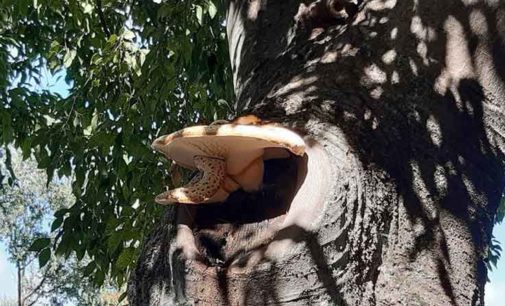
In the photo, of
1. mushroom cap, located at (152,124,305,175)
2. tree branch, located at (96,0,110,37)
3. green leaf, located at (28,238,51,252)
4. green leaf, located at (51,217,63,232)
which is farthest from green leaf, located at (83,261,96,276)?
mushroom cap, located at (152,124,305,175)

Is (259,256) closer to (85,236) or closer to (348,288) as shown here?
(348,288)

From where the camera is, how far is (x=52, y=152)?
391cm

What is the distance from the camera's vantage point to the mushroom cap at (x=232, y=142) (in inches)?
56.5

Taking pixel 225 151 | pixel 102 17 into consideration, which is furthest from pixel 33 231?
pixel 225 151

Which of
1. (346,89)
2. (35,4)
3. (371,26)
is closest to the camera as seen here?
(346,89)

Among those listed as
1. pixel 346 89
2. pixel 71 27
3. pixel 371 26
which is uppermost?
pixel 71 27

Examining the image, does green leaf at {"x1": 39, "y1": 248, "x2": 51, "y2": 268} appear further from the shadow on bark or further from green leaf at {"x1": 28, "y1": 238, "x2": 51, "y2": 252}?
the shadow on bark

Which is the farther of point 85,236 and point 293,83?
point 85,236

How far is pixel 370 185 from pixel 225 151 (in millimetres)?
285

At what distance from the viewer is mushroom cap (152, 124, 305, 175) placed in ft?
4.71

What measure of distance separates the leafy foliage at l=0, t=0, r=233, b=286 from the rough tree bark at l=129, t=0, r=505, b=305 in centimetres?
157

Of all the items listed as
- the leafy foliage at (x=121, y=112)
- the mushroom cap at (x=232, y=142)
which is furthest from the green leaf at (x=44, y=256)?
the mushroom cap at (x=232, y=142)

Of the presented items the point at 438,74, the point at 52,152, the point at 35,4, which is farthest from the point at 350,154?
the point at 35,4

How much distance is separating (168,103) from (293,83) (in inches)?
90.7
